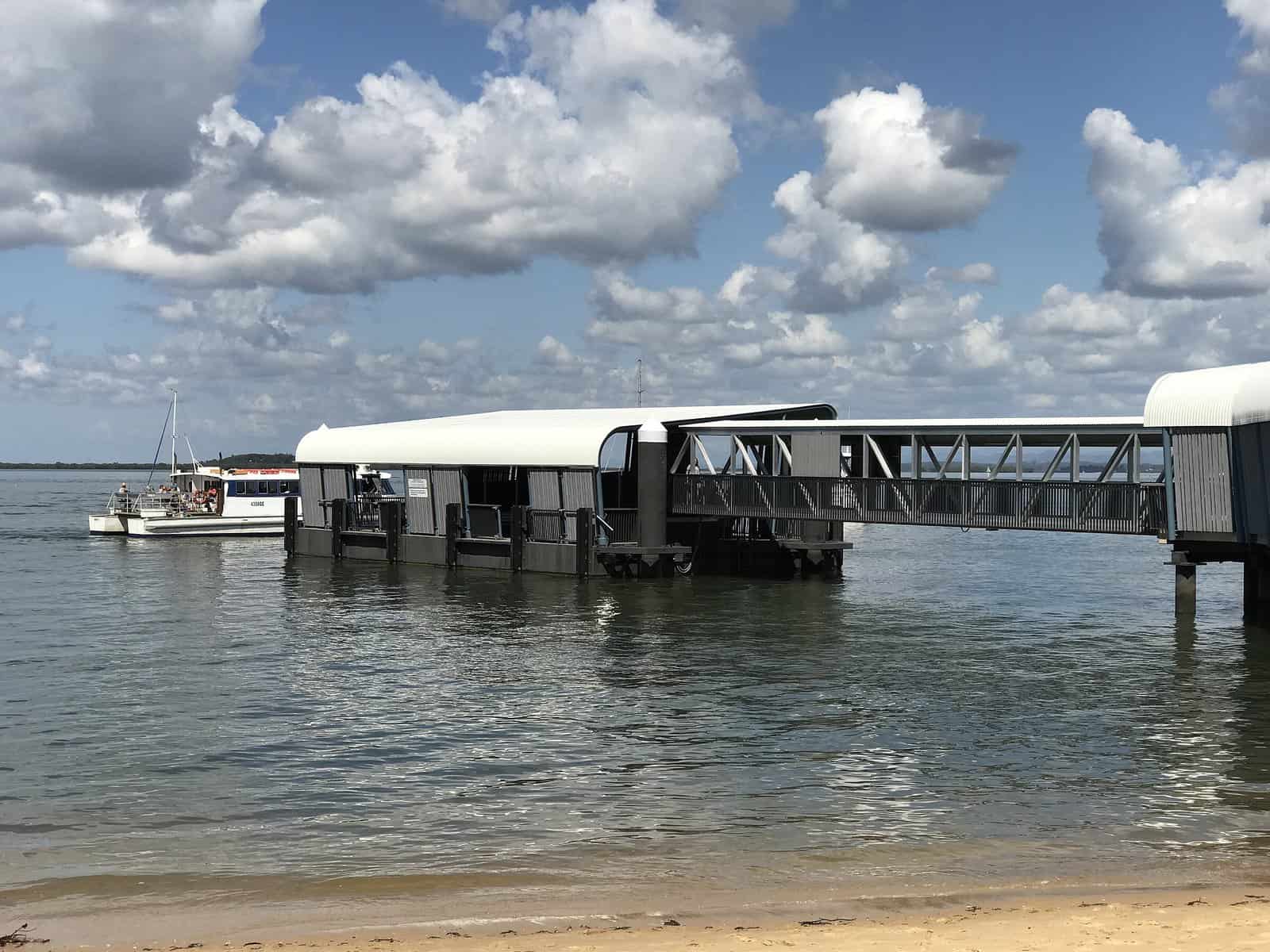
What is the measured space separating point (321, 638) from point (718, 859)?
20.5 metres

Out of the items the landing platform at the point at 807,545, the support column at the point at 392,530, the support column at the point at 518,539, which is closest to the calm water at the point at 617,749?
the landing platform at the point at 807,545

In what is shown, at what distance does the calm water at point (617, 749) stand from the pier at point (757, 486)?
3.05 meters

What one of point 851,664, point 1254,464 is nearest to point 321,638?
point 851,664

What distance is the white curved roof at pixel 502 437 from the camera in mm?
45594

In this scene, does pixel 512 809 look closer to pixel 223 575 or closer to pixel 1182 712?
pixel 1182 712

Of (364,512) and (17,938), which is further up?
(364,512)

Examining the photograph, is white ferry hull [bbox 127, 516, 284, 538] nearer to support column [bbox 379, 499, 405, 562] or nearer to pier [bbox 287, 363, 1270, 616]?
pier [bbox 287, 363, 1270, 616]

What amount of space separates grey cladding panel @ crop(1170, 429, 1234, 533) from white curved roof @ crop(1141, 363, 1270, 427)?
14.2 inches

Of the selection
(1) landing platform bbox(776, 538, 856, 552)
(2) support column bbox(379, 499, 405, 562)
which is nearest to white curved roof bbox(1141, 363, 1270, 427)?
(1) landing platform bbox(776, 538, 856, 552)

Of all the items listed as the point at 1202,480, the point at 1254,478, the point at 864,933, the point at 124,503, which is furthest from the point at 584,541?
the point at 124,503

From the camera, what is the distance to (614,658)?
29578mm

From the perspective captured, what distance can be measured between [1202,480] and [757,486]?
15.6m

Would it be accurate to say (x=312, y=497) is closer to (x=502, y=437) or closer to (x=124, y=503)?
(x=502, y=437)

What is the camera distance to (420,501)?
170ft
